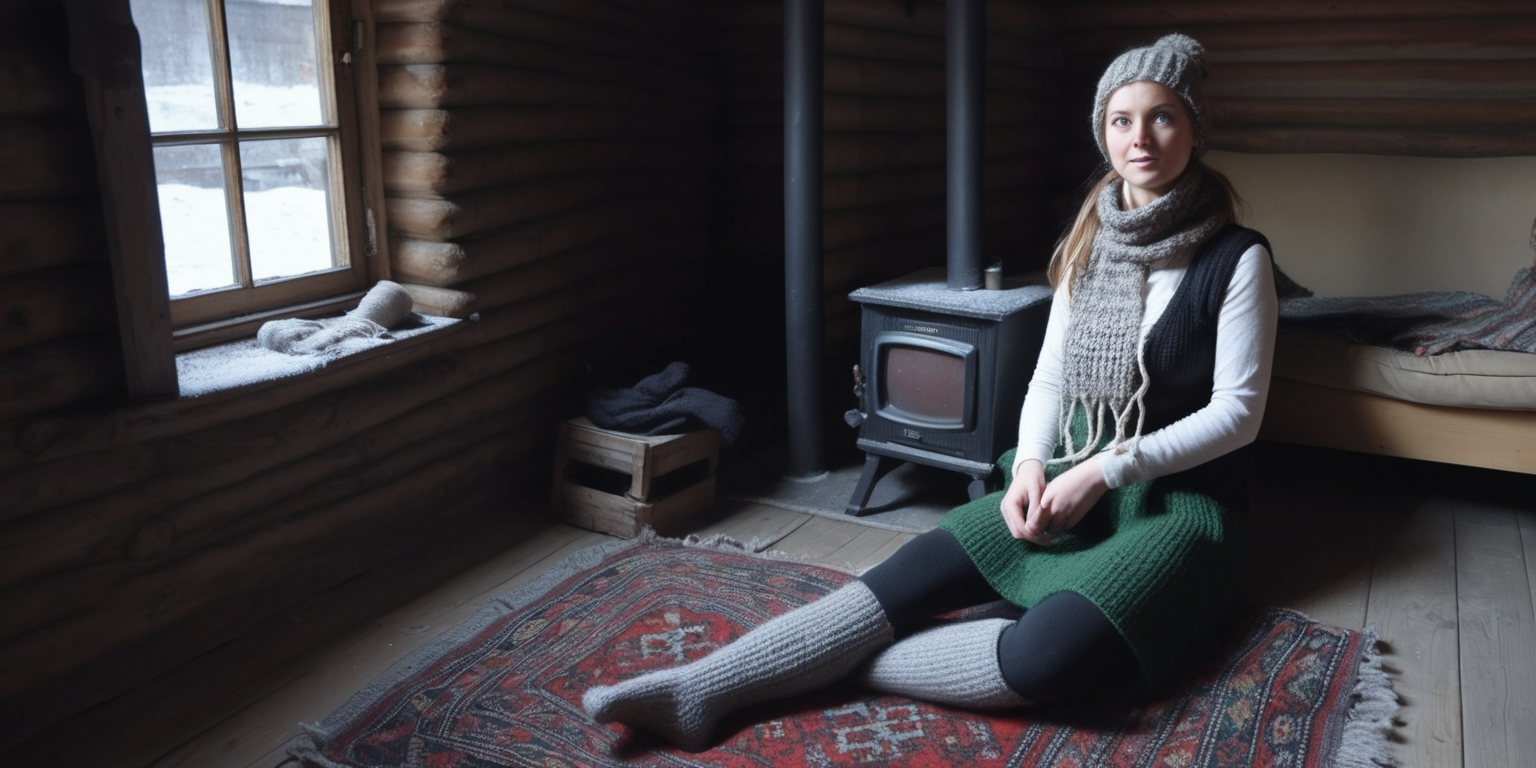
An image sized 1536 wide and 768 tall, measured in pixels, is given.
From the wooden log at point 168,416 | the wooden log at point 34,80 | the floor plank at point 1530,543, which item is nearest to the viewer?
the wooden log at point 34,80

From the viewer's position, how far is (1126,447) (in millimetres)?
2426

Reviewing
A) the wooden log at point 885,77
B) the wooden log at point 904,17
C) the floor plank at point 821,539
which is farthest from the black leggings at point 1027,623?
the wooden log at point 904,17

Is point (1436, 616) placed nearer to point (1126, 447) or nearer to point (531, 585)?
point (1126, 447)

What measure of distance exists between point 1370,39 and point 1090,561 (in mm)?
3063

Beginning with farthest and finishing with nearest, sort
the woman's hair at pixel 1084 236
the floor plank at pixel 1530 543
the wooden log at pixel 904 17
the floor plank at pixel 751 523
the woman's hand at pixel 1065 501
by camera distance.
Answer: the wooden log at pixel 904 17, the floor plank at pixel 751 523, the floor plank at pixel 1530 543, the woman's hair at pixel 1084 236, the woman's hand at pixel 1065 501

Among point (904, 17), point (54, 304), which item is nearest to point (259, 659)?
point (54, 304)

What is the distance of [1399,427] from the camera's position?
3.47 meters

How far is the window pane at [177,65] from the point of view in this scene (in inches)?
102

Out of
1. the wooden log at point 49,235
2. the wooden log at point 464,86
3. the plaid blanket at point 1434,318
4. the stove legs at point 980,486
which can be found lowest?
the stove legs at point 980,486

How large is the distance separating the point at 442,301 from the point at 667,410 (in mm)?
712

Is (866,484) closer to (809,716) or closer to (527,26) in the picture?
(809,716)

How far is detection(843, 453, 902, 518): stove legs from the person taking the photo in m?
3.58

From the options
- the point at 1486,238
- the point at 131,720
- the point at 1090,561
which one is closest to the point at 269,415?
the point at 131,720

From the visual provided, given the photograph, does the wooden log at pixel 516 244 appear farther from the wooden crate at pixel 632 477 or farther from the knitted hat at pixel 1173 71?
the knitted hat at pixel 1173 71
